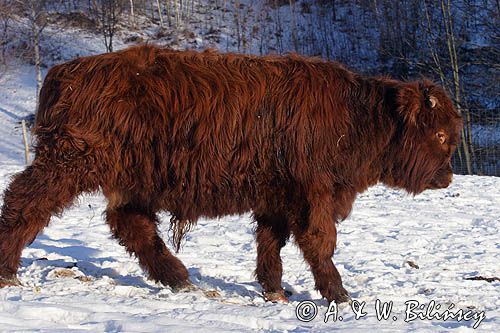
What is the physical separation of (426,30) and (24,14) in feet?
55.6

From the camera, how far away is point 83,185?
5207mm

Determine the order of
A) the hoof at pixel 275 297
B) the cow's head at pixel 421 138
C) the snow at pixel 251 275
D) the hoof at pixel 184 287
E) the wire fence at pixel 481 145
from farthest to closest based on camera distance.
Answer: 1. the wire fence at pixel 481 145
2. the cow's head at pixel 421 138
3. the hoof at pixel 184 287
4. the hoof at pixel 275 297
5. the snow at pixel 251 275

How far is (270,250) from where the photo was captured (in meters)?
5.96

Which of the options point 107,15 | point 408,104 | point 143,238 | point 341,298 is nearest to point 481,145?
point 408,104

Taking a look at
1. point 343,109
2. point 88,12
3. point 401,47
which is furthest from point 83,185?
point 88,12

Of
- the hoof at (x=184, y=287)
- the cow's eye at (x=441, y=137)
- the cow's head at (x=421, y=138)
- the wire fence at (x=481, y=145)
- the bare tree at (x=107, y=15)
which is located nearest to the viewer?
the hoof at (x=184, y=287)

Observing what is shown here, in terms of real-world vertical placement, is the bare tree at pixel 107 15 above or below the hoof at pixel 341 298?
above

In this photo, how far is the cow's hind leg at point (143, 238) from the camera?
5.88 metres

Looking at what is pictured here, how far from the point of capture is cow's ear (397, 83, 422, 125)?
5.77 metres

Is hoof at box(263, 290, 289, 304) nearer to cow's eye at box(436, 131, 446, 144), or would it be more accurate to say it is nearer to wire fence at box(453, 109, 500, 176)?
cow's eye at box(436, 131, 446, 144)

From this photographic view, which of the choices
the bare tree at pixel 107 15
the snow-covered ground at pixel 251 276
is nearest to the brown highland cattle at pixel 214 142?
the snow-covered ground at pixel 251 276

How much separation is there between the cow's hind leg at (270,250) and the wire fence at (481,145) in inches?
668

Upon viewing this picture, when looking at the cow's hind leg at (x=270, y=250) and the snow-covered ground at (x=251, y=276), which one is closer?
the snow-covered ground at (x=251, y=276)

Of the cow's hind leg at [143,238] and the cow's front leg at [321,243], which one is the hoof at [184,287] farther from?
the cow's front leg at [321,243]
